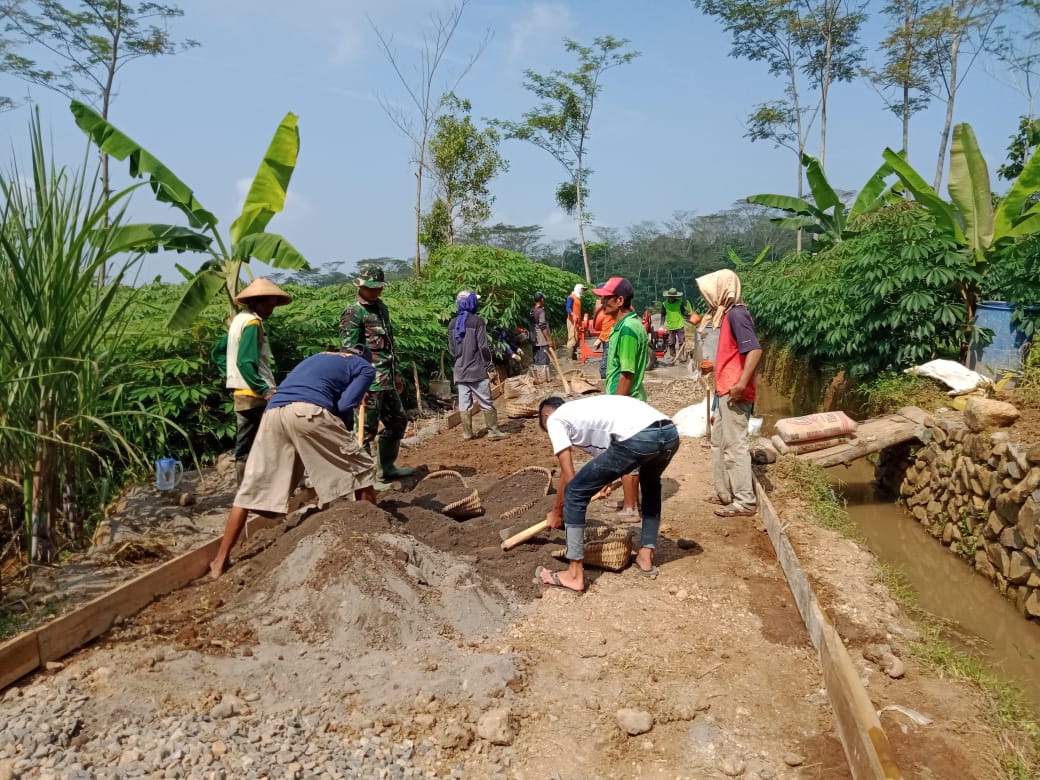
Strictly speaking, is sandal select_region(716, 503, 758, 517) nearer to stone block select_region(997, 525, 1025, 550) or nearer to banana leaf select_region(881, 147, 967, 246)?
stone block select_region(997, 525, 1025, 550)

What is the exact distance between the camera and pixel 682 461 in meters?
7.30

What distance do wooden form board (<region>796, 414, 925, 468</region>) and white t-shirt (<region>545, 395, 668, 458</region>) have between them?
3294mm

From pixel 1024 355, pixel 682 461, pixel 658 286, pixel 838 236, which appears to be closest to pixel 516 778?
pixel 682 461

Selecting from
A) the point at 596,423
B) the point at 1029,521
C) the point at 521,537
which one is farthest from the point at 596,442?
the point at 1029,521

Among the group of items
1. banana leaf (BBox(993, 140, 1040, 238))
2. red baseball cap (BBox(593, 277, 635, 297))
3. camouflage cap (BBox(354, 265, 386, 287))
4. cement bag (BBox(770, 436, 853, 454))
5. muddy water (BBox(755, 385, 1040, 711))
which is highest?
banana leaf (BBox(993, 140, 1040, 238))

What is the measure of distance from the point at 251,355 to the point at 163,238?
3101 millimetres

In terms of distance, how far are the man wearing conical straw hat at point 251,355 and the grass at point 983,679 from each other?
4301mm

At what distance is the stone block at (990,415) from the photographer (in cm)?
574

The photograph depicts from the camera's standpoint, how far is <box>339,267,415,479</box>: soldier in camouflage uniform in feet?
20.1

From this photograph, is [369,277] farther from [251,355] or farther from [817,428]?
[817,428]

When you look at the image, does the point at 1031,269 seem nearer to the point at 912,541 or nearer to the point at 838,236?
the point at 912,541

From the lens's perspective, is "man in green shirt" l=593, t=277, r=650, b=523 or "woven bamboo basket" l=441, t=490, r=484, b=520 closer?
"man in green shirt" l=593, t=277, r=650, b=523

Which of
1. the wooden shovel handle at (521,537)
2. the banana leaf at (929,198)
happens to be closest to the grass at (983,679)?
the wooden shovel handle at (521,537)

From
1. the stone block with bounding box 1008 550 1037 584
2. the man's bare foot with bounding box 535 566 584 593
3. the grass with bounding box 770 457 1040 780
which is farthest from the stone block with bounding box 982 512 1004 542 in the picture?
the man's bare foot with bounding box 535 566 584 593
